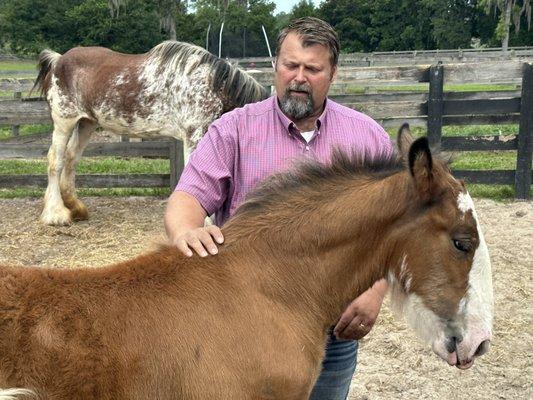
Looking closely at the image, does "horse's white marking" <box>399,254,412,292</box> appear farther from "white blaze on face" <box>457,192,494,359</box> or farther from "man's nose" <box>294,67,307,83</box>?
"man's nose" <box>294,67,307,83</box>

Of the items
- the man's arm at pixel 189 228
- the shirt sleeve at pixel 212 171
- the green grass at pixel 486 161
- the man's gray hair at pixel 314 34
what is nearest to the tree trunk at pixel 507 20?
the green grass at pixel 486 161

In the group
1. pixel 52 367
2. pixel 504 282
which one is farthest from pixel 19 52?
pixel 52 367

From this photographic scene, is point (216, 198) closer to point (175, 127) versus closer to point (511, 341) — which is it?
point (511, 341)

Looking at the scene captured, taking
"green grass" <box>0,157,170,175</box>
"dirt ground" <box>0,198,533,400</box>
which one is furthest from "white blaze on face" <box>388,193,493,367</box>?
"green grass" <box>0,157,170,175</box>

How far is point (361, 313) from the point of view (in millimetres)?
2809

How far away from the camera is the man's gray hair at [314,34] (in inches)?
115

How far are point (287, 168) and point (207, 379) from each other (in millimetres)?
959

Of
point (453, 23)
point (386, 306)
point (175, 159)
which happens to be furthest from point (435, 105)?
point (453, 23)

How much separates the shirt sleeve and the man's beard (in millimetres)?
298

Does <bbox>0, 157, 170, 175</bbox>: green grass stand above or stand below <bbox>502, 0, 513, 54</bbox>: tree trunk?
below

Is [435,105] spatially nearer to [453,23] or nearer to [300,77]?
[300,77]

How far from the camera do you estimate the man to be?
2.91 metres

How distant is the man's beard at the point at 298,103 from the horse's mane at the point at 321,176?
1.40ft

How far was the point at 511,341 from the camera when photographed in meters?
4.87
